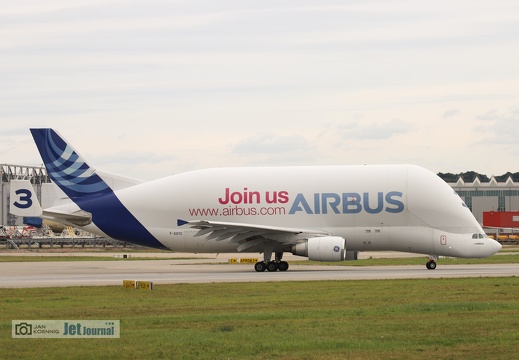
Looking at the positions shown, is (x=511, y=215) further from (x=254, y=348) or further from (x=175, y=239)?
(x=254, y=348)

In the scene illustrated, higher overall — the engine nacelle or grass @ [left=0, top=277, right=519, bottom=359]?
the engine nacelle

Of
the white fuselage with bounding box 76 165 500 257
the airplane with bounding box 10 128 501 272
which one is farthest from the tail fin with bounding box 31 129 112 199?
the white fuselage with bounding box 76 165 500 257

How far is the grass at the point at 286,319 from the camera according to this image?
18562mm

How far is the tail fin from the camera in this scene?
5401cm

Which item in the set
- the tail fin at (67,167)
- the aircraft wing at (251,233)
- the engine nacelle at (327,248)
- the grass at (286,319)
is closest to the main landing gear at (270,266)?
the aircraft wing at (251,233)

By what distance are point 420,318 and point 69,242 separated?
10119 cm

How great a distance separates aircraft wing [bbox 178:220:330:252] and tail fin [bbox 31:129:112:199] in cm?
736

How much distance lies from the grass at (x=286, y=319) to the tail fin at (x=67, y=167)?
17429 millimetres

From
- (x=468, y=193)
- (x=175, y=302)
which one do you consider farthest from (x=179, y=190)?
(x=468, y=193)

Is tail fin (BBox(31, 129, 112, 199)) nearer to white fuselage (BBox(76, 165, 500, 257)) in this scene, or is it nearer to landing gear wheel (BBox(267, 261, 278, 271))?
white fuselage (BBox(76, 165, 500, 257))

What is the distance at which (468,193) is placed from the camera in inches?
6604

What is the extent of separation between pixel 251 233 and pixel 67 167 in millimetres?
12527

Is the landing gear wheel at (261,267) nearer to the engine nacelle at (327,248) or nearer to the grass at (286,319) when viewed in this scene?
the engine nacelle at (327,248)

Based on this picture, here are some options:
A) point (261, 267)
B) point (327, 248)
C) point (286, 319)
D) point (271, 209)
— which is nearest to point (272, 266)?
point (261, 267)
